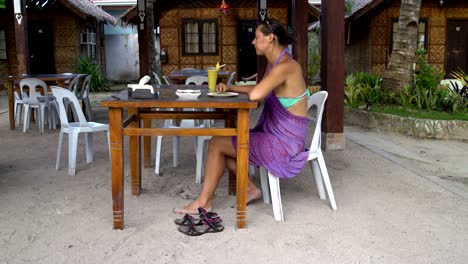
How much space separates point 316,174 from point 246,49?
13.0 meters

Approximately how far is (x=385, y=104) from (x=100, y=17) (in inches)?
461

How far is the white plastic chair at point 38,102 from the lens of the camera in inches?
313

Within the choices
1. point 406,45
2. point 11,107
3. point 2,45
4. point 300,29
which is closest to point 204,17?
point 2,45

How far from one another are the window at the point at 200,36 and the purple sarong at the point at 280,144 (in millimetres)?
13276

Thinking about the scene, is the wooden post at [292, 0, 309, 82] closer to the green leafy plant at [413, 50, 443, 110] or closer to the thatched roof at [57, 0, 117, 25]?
the green leafy plant at [413, 50, 443, 110]

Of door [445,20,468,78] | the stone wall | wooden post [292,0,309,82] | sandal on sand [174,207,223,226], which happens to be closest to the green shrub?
the stone wall

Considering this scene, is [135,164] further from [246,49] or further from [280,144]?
[246,49]

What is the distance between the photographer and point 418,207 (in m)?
4.19

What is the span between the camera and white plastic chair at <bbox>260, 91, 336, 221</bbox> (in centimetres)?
386

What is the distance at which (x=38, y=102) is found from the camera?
8.06 m

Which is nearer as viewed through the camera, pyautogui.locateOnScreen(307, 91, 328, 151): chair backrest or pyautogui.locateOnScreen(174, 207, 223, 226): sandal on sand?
pyautogui.locateOnScreen(174, 207, 223, 226): sandal on sand

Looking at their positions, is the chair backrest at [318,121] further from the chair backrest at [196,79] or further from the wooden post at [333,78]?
the chair backrest at [196,79]

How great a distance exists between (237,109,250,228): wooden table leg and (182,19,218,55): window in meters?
13.6

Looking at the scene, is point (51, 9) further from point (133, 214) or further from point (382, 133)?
point (133, 214)
